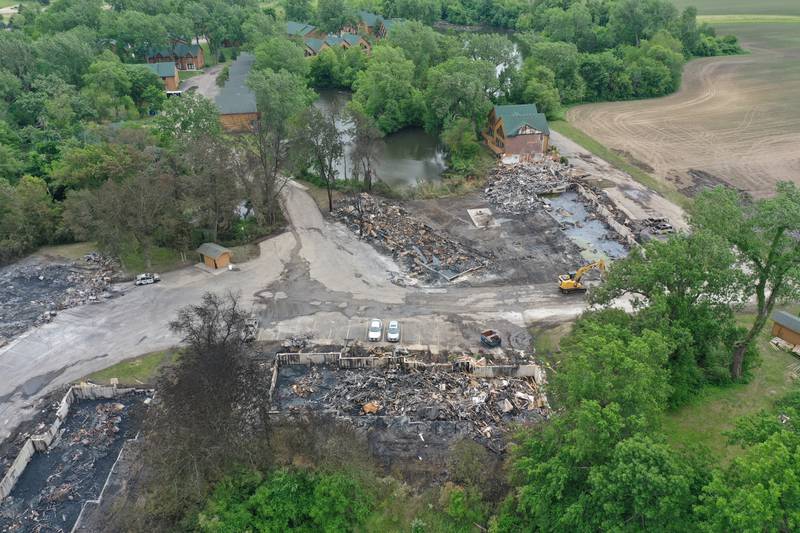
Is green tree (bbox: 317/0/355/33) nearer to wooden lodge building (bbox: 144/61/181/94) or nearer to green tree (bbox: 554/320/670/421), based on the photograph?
wooden lodge building (bbox: 144/61/181/94)

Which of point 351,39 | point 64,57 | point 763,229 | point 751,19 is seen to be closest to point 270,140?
point 763,229

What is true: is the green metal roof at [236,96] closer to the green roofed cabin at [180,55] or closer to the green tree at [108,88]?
the green tree at [108,88]

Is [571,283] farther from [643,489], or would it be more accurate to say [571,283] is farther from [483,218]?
[643,489]

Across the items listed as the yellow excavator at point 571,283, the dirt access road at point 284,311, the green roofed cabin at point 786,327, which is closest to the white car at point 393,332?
the dirt access road at point 284,311

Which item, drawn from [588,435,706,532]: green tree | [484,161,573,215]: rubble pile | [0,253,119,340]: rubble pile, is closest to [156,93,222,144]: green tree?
[0,253,119,340]: rubble pile

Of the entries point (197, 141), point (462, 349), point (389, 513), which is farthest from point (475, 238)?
point (389, 513)

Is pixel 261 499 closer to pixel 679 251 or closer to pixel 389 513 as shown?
pixel 389 513
